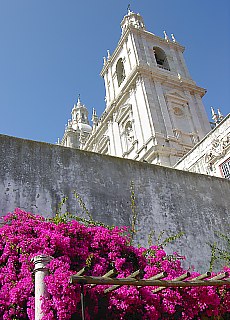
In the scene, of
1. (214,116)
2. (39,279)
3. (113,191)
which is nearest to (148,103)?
(214,116)

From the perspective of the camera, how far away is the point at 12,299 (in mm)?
5973

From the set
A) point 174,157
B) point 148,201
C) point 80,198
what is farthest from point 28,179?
point 174,157

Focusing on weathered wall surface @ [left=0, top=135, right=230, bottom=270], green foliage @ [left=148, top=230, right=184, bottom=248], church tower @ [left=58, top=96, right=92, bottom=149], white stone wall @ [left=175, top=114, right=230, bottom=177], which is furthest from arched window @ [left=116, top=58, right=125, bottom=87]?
green foliage @ [left=148, top=230, right=184, bottom=248]

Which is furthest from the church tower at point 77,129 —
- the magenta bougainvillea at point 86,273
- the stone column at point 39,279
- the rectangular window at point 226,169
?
the stone column at point 39,279

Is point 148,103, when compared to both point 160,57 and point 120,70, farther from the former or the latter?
point 120,70

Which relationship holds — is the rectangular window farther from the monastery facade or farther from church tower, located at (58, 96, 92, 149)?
church tower, located at (58, 96, 92, 149)

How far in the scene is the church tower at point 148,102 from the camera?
2297 centimetres

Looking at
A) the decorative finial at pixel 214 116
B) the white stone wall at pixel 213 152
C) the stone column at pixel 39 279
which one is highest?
the decorative finial at pixel 214 116

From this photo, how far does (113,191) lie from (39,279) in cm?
409

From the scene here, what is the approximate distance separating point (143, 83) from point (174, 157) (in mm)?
5571

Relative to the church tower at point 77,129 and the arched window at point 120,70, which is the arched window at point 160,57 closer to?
the arched window at point 120,70

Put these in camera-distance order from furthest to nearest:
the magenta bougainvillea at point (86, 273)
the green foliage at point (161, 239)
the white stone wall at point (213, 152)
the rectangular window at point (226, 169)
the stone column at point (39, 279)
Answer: the white stone wall at point (213, 152) → the rectangular window at point (226, 169) → the green foliage at point (161, 239) → the magenta bougainvillea at point (86, 273) → the stone column at point (39, 279)

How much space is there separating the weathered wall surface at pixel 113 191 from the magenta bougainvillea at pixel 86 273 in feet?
3.42

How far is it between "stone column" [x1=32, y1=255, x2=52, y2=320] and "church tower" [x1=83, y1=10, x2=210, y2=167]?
15.9m
